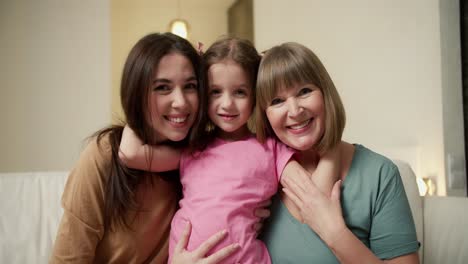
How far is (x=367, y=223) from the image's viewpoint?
100 centimetres

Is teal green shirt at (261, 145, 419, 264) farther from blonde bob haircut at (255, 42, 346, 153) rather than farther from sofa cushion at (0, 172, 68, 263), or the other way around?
→ sofa cushion at (0, 172, 68, 263)

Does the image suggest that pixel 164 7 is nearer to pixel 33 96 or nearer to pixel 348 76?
pixel 33 96

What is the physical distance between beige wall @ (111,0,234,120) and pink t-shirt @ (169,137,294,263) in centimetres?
252

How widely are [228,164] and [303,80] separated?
0.34m

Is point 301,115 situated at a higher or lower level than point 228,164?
higher

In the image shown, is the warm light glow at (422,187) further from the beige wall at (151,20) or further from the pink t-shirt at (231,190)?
the beige wall at (151,20)

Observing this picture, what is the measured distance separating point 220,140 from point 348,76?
185 cm

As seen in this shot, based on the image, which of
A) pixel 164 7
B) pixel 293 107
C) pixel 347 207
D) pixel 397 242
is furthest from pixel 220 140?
pixel 164 7

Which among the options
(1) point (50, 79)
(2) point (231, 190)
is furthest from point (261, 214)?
(1) point (50, 79)

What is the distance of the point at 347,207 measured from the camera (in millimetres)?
1016

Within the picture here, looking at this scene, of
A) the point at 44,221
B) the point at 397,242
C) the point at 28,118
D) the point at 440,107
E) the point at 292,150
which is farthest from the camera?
the point at 28,118

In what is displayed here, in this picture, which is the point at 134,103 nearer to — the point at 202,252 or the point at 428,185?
the point at 202,252

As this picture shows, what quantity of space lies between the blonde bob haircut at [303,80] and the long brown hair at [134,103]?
0.79 feet

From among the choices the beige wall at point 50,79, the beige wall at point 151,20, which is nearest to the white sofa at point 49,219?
the beige wall at point 50,79
